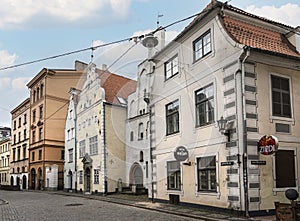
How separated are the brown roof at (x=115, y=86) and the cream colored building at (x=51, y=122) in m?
8.93

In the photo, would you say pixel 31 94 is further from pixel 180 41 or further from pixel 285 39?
pixel 285 39

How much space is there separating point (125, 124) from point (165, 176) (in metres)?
14.1

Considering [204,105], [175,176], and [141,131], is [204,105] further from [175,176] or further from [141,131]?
[141,131]

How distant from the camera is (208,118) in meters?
16.8

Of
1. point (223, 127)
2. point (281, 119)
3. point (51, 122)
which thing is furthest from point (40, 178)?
point (281, 119)

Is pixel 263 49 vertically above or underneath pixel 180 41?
underneath

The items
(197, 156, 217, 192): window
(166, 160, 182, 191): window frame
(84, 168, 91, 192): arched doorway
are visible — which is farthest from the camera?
(84, 168, 91, 192): arched doorway

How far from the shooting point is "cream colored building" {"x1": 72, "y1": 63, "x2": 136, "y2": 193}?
32688 mm

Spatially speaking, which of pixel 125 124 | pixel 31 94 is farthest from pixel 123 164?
pixel 31 94

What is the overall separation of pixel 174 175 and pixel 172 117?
3.04 m

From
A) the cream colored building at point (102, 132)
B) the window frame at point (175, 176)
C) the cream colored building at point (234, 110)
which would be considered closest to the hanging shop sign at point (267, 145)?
the cream colored building at point (234, 110)

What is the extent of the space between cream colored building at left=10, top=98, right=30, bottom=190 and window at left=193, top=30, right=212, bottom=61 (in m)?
39.9

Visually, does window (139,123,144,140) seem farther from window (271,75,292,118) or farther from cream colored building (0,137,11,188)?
cream colored building (0,137,11,188)

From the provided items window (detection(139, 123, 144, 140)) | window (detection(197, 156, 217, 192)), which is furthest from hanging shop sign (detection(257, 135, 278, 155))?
window (detection(139, 123, 144, 140))
